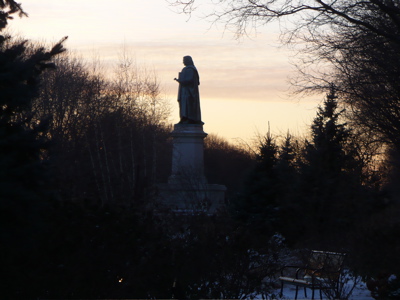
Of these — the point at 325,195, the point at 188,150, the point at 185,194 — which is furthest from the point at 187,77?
the point at 325,195

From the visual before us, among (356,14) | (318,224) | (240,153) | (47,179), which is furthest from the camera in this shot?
(240,153)

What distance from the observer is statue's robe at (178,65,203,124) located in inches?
970

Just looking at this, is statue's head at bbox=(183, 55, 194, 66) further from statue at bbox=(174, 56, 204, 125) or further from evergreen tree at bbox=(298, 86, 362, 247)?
evergreen tree at bbox=(298, 86, 362, 247)

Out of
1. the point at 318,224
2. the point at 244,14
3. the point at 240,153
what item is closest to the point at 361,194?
the point at 318,224

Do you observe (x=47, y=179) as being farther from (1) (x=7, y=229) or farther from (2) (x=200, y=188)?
(2) (x=200, y=188)

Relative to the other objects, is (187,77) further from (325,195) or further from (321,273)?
(321,273)

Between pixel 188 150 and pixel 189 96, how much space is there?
2051 millimetres

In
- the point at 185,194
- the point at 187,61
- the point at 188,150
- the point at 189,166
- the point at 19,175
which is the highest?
the point at 187,61

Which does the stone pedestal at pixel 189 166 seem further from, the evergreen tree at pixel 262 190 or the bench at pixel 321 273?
the bench at pixel 321 273

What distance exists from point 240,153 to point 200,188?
4899 centimetres

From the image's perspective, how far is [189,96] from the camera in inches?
976

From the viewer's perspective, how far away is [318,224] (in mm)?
17797

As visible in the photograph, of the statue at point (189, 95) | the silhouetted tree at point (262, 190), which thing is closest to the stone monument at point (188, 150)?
the statue at point (189, 95)

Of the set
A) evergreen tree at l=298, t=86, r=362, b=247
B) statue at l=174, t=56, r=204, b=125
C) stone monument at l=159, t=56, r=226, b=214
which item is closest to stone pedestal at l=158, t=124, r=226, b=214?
stone monument at l=159, t=56, r=226, b=214
